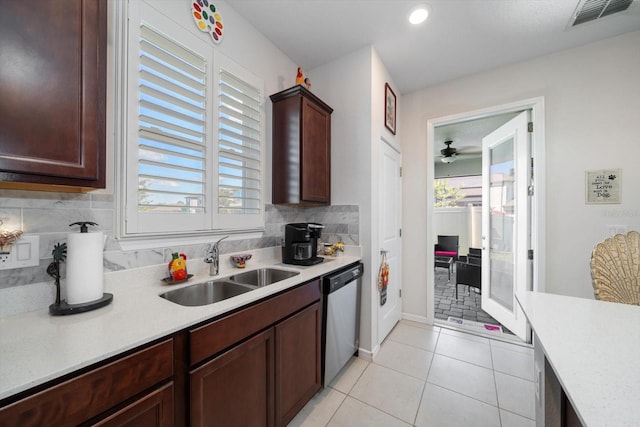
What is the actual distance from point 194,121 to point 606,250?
2.50 m

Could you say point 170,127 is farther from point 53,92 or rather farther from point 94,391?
point 94,391

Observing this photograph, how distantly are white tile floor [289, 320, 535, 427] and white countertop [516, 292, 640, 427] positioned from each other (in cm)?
95

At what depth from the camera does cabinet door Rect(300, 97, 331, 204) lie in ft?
6.57

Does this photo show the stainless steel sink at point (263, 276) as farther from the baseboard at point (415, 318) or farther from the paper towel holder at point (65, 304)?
the baseboard at point (415, 318)

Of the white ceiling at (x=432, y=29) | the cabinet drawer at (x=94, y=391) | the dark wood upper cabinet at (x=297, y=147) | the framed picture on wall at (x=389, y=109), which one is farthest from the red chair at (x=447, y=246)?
the cabinet drawer at (x=94, y=391)

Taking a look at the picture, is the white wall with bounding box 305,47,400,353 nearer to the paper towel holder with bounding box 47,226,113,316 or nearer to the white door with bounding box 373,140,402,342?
the white door with bounding box 373,140,402,342

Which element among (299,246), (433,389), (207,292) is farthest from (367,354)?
(207,292)

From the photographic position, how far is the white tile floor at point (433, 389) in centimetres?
150

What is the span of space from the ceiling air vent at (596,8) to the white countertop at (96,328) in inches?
110

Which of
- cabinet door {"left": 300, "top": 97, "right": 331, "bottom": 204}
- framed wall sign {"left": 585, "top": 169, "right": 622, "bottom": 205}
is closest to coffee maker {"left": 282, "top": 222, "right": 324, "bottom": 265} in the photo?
cabinet door {"left": 300, "top": 97, "right": 331, "bottom": 204}

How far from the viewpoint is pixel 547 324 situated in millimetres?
915

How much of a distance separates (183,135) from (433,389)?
2.43 m

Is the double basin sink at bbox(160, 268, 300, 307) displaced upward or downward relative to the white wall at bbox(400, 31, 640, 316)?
downward

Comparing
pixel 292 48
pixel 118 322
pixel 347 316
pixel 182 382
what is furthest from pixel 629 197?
pixel 118 322
